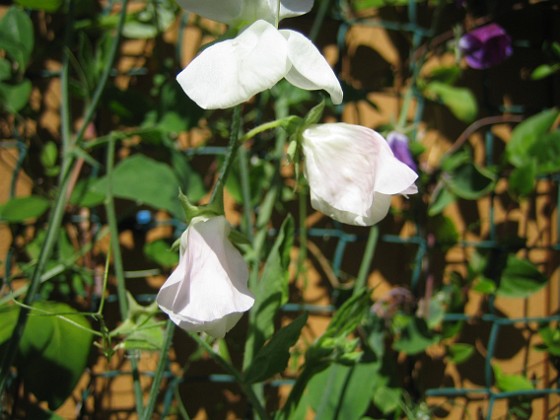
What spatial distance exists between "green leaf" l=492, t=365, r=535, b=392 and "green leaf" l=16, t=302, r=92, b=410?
2.55 feet

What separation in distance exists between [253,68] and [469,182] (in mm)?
717

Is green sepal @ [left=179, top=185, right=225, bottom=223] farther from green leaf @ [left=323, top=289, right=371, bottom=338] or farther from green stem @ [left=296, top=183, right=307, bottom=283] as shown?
green stem @ [left=296, top=183, right=307, bottom=283]

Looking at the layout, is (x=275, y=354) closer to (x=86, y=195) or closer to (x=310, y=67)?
(x=310, y=67)

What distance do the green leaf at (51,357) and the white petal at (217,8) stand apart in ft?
1.32

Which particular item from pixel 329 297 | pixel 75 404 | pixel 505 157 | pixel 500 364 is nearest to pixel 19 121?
pixel 75 404

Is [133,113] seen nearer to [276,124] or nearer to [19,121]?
[19,121]

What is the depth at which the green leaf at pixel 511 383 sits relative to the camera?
1060 mm

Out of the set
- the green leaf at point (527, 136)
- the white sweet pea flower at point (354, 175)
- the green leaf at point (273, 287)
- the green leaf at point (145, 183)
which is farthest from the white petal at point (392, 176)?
the green leaf at point (527, 136)

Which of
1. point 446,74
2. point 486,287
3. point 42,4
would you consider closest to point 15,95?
point 42,4

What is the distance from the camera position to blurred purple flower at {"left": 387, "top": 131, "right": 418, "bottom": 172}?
0.88 meters

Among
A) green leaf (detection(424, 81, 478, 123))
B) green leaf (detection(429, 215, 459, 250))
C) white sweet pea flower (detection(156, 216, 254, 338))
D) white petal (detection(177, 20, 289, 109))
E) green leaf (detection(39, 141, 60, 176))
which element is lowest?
green leaf (detection(429, 215, 459, 250))

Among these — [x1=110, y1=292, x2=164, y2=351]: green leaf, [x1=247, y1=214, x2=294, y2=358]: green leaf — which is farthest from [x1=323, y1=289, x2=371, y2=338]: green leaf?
[x1=110, y1=292, x2=164, y2=351]: green leaf

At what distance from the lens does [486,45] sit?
3.36 ft

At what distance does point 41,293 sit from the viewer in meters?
0.87
